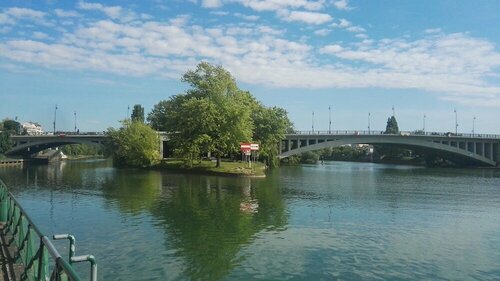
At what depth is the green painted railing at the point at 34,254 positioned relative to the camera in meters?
8.00

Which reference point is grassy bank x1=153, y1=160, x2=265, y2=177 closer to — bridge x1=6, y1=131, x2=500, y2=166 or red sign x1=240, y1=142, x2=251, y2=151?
red sign x1=240, y1=142, x2=251, y2=151

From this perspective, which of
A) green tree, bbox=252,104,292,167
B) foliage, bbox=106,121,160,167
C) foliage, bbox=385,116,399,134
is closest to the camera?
foliage, bbox=106,121,160,167

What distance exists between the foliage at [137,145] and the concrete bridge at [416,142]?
1443 inches

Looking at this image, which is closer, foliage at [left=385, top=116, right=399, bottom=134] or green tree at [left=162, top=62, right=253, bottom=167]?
green tree at [left=162, top=62, right=253, bottom=167]

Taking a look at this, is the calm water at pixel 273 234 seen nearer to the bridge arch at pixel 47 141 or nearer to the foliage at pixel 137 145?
the foliage at pixel 137 145

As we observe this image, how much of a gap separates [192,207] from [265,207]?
608cm

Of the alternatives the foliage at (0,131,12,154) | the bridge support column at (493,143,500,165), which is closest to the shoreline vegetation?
the foliage at (0,131,12,154)

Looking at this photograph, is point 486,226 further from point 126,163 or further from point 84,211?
point 126,163

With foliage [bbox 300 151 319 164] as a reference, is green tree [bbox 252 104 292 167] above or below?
above

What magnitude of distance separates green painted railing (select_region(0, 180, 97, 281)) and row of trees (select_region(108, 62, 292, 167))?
5911 cm

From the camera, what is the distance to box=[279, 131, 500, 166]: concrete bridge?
12625 centimetres

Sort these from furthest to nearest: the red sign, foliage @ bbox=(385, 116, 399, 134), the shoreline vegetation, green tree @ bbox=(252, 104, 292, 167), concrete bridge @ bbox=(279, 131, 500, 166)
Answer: foliage @ bbox=(385, 116, 399, 134), concrete bridge @ bbox=(279, 131, 500, 166), green tree @ bbox=(252, 104, 292, 167), the red sign, the shoreline vegetation

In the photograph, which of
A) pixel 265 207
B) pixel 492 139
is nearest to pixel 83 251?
pixel 265 207

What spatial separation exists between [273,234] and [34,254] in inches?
696
